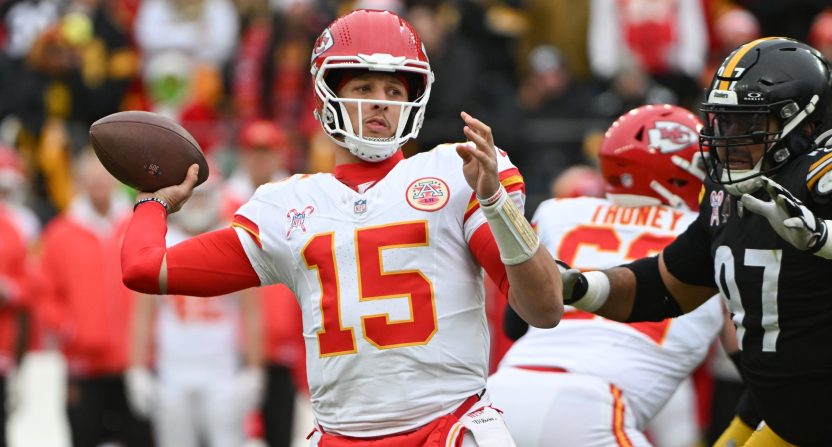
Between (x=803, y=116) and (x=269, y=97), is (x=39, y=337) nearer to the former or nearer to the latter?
(x=269, y=97)

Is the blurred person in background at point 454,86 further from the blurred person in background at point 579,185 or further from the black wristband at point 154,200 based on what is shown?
the black wristband at point 154,200

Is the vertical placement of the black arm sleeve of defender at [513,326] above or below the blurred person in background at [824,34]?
below

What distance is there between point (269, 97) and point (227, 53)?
1.00 m

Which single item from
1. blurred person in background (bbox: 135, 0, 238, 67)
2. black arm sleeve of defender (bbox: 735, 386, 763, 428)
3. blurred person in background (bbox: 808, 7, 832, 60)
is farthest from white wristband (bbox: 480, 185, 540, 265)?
blurred person in background (bbox: 135, 0, 238, 67)

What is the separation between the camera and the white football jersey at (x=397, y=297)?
3.87 metres

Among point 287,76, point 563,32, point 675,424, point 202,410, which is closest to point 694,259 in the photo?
point 675,424

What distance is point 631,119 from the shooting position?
545cm

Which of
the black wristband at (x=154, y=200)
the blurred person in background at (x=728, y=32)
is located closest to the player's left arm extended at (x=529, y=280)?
the black wristband at (x=154, y=200)

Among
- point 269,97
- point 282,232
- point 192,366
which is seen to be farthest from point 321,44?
point 269,97

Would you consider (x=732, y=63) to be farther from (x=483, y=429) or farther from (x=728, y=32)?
(x=728, y=32)

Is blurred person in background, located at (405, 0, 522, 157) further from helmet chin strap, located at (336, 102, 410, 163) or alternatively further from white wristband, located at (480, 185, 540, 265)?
white wristband, located at (480, 185, 540, 265)

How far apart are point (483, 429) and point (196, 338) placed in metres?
4.64

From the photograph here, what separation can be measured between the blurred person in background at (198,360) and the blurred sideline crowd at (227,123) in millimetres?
12

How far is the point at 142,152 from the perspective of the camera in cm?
416
